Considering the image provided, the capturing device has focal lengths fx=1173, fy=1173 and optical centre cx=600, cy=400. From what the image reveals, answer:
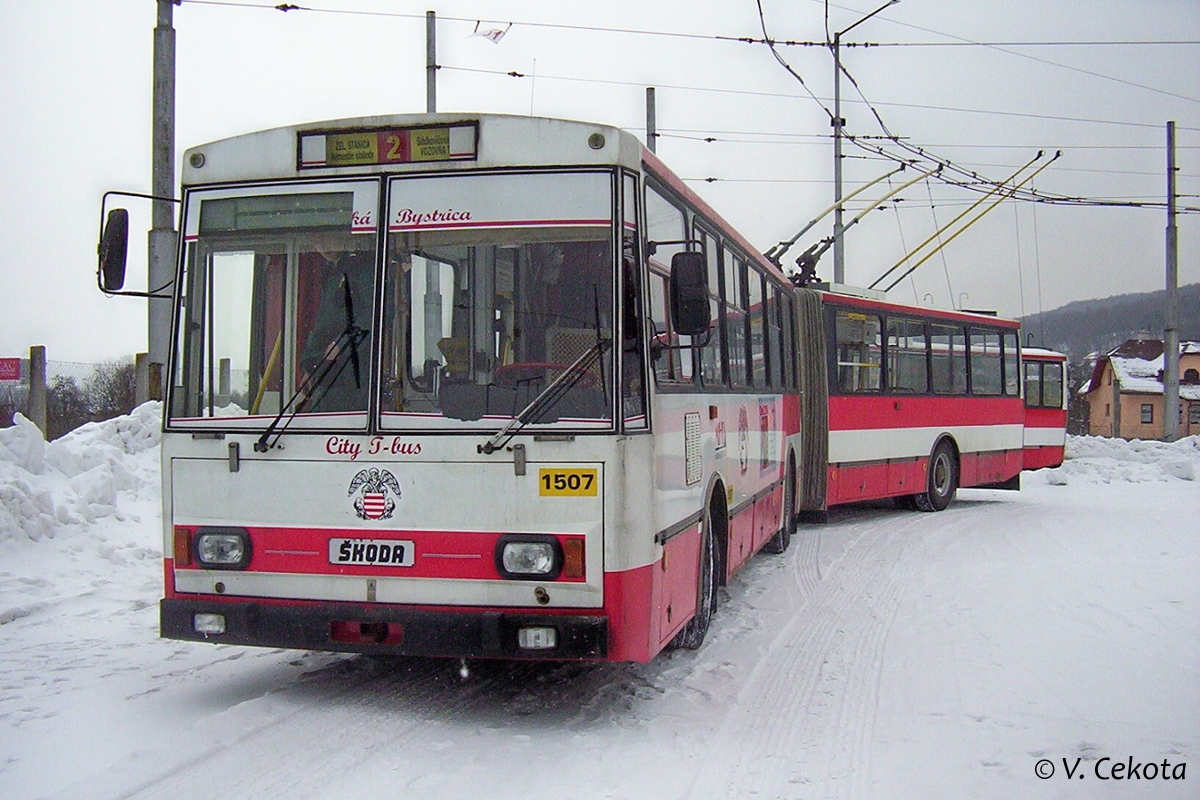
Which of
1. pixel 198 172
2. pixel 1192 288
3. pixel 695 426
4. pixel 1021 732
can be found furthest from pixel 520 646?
pixel 1192 288

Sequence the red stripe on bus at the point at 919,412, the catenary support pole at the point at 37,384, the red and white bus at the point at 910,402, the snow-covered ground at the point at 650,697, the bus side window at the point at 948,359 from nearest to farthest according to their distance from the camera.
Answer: the snow-covered ground at the point at 650,697 → the catenary support pole at the point at 37,384 → the red and white bus at the point at 910,402 → the red stripe on bus at the point at 919,412 → the bus side window at the point at 948,359

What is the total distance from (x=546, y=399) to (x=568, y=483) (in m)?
0.42

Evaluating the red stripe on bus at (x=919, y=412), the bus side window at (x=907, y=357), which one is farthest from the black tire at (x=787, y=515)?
the bus side window at (x=907, y=357)

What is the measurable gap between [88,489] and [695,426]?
6.94 metres

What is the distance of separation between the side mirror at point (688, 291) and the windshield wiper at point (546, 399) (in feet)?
1.49

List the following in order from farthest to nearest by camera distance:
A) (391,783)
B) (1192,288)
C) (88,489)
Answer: (1192,288) → (88,489) → (391,783)

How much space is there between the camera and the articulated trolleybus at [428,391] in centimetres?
569

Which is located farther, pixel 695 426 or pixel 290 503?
pixel 695 426

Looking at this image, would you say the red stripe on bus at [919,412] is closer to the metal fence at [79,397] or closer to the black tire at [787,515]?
the black tire at [787,515]

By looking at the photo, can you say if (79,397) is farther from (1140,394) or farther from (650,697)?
(1140,394)

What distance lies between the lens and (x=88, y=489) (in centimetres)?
1127

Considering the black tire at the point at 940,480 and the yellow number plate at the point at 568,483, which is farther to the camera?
the black tire at the point at 940,480

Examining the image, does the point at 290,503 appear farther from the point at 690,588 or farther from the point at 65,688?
the point at 690,588

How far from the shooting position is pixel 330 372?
5988mm
